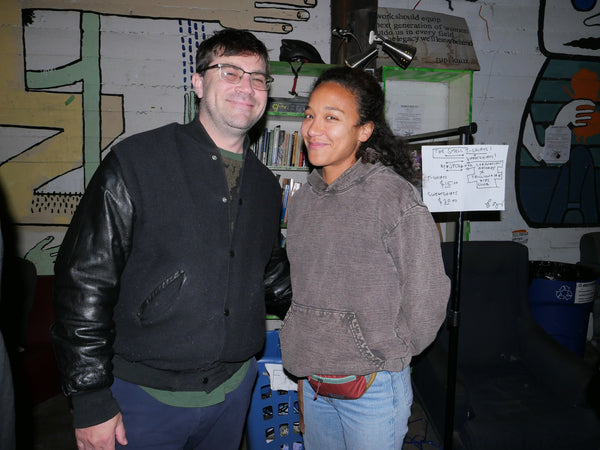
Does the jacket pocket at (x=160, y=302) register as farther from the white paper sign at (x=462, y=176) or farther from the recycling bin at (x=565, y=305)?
the recycling bin at (x=565, y=305)

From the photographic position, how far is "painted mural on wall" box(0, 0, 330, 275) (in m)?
3.02

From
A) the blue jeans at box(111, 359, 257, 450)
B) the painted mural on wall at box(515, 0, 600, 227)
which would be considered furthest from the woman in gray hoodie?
the painted mural on wall at box(515, 0, 600, 227)

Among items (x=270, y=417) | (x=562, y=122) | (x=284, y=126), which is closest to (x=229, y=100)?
(x=270, y=417)

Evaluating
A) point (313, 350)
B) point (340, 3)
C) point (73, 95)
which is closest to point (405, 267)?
point (313, 350)

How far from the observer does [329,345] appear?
1.22 metres

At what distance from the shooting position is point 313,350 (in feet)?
4.10

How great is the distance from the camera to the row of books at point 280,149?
3.03 metres

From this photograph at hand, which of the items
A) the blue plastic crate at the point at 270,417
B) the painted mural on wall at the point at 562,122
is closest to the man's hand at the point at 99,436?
the blue plastic crate at the point at 270,417

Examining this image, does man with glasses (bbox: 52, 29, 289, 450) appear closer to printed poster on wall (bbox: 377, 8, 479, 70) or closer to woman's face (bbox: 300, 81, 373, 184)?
woman's face (bbox: 300, 81, 373, 184)

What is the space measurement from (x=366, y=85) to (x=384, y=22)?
2.38m

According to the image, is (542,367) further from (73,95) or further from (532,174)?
(73,95)

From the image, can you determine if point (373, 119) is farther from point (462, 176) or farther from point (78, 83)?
point (78, 83)

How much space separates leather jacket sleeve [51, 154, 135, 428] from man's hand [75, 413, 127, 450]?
0.02m

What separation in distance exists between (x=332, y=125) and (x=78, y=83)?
9.00 feet
